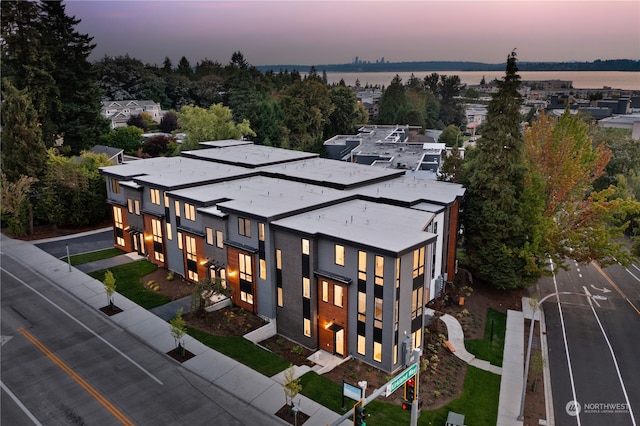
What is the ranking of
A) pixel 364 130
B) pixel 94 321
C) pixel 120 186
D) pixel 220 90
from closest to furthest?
pixel 94 321, pixel 120 186, pixel 364 130, pixel 220 90

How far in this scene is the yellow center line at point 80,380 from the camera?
80.2ft

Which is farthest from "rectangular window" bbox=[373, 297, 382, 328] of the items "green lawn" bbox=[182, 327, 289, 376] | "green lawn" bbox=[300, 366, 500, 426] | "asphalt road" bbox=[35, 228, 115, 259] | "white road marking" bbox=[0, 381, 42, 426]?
"asphalt road" bbox=[35, 228, 115, 259]

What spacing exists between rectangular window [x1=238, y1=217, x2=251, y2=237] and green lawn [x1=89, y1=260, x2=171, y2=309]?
31.0 ft

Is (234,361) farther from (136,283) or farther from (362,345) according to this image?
(136,283)

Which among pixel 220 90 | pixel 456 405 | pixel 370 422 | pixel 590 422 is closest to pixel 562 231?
pixel 590 422

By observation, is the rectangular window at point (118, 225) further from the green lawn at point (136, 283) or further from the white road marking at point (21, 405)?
the white road marking at point (21, 405)

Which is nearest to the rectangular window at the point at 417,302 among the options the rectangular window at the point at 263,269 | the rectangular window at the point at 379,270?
the rectangular window at the point at 379,270

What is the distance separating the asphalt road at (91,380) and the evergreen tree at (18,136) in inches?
966

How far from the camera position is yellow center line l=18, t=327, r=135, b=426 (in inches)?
962

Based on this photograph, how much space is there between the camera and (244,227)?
34.9 m

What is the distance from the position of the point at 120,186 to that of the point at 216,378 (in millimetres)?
28043

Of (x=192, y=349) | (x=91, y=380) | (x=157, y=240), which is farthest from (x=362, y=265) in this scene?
(x=157, y=240)

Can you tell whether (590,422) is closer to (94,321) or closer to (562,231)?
(562,231)

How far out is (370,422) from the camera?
2497 cm
